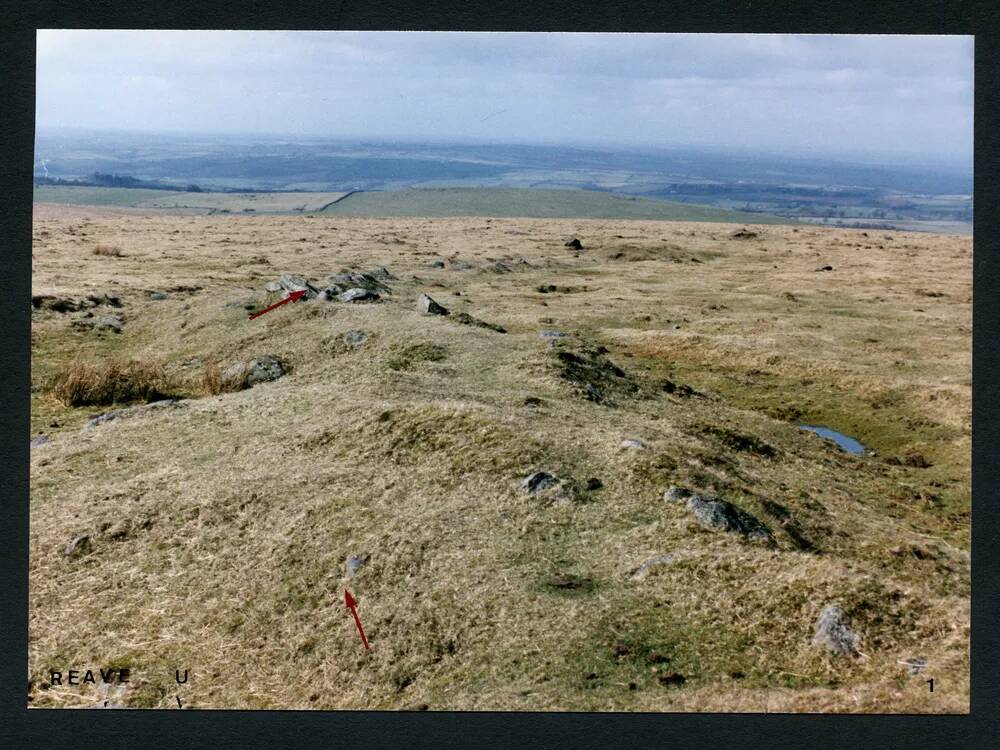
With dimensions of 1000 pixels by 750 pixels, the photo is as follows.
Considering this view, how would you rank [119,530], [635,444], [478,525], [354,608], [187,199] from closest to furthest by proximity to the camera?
[354,608]
[119,530]
[478,525]
[635,444]
[187,199]

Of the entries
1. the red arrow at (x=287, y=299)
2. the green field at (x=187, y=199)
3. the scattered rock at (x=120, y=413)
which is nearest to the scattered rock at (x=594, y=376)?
the red arrow at (x=287, y=299)

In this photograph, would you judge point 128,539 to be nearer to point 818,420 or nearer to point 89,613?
point 89,613

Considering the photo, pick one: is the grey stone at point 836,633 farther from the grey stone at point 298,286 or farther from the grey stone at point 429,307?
the grey stone at point 298,286

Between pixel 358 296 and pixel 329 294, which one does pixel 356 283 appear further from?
pixel 358 296

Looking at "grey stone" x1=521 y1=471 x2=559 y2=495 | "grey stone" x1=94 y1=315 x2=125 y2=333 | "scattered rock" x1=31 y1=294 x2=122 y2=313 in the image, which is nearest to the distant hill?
"scattered rock" x1=31 y1=294 x2=122 y2=313

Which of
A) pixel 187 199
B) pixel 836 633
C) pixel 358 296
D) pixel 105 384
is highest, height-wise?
pixel 187 199

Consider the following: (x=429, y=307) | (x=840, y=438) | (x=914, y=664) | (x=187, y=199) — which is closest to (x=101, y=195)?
(x=187, y=199)

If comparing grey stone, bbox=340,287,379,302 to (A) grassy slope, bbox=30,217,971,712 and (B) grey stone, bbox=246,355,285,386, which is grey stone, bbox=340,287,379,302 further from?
(B) grey stone, bbox=246,355,285,386
